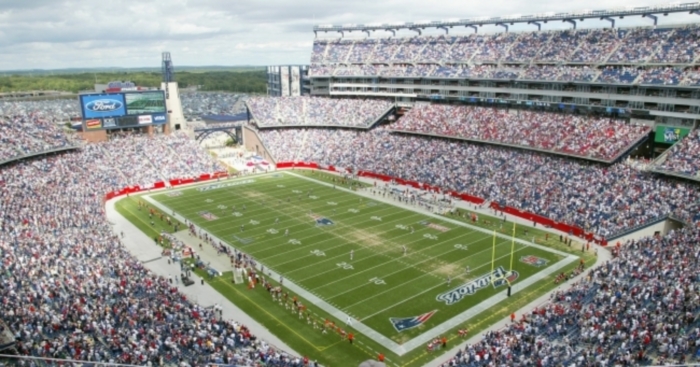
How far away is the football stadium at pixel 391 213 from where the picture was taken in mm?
21859

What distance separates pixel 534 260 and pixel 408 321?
12.5 m

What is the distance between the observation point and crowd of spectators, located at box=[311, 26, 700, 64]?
52375 millimetres

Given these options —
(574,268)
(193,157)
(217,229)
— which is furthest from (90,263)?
(193,157)

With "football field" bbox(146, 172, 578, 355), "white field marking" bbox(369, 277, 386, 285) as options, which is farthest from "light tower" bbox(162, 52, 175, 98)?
A: "white field marking" bbox(369, 277, 386, 285)

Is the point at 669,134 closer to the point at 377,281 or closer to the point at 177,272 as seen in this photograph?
the point at 377,281

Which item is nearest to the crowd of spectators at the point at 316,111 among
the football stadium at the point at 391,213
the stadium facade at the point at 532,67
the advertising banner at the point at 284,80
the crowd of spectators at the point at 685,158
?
the football stadium at the point at 391,213

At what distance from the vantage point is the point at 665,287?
76.5 ft

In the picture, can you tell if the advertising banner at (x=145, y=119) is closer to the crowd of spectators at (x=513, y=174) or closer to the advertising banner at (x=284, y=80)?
the crowd of spectators at (x=513, y=174)

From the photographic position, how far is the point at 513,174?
163 feet

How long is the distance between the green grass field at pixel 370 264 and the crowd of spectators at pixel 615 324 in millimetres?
3103

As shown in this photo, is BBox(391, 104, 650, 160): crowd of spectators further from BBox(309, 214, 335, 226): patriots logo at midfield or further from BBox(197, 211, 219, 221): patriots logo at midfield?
BBox(197, 211, 219, 221): patriots logo at midfield

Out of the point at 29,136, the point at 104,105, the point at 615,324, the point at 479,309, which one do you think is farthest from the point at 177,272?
the point at 104,105

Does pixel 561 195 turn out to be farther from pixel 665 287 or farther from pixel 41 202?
pixel 41 202

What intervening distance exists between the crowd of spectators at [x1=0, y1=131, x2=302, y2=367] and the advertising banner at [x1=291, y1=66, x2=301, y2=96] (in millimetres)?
54159
